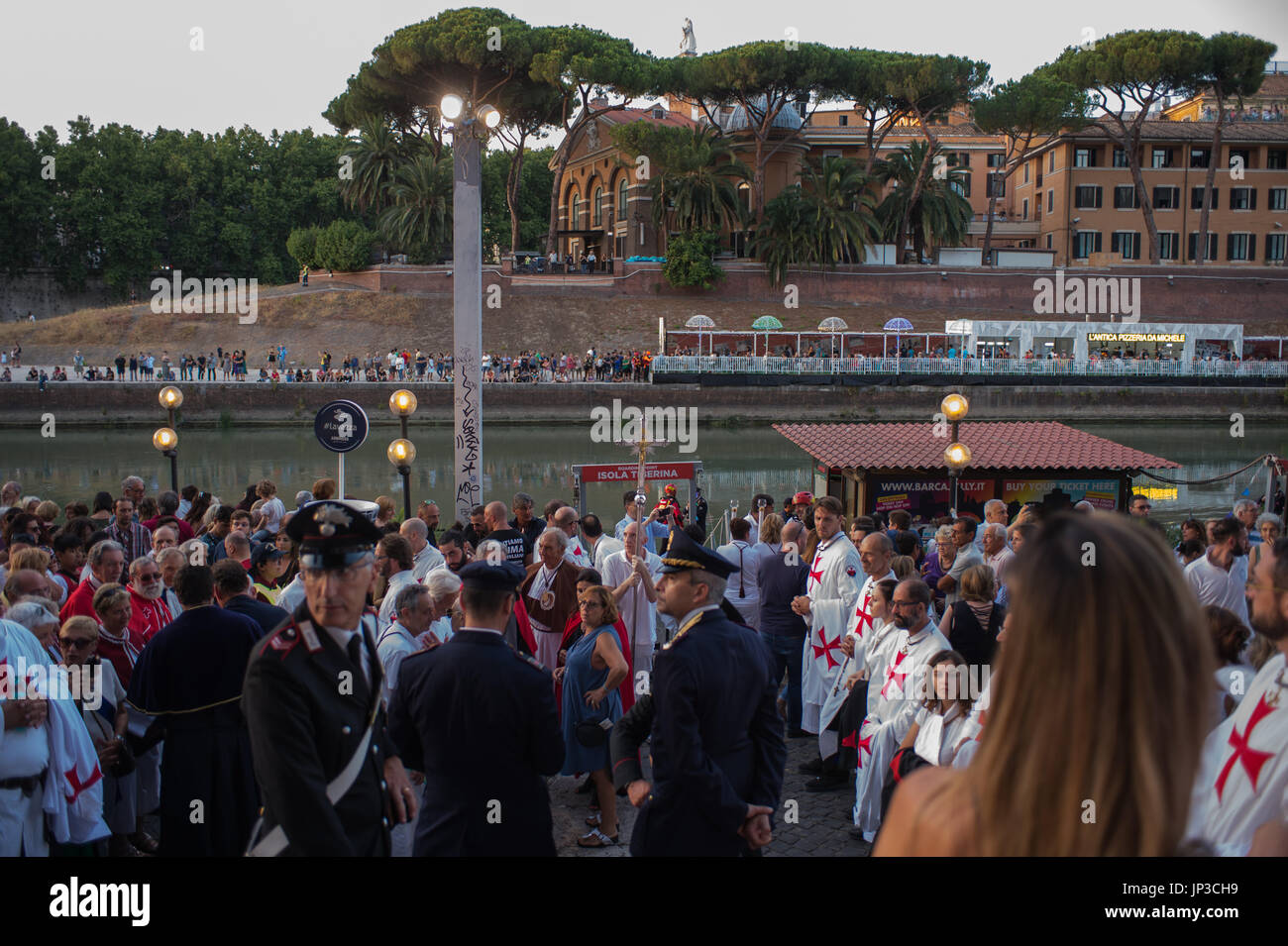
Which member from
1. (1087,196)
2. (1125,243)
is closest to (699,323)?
(1087,196)

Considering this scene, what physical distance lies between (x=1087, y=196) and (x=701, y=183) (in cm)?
2478

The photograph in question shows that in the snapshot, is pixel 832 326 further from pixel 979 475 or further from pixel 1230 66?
pixel 979 475

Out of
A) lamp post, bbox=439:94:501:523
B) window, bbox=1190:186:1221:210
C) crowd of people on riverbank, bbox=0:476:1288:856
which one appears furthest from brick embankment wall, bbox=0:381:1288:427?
crowd of people on riverbank, bbox=0:476:1288:856

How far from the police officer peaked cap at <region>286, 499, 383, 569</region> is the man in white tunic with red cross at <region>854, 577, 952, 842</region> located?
3.05 metres

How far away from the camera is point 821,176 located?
59.6 meters

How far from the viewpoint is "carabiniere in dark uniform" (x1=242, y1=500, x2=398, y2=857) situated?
2.88 metres

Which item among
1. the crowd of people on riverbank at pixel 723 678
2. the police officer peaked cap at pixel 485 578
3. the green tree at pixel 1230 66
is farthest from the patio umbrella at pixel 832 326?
the police officer peaked cap at pixel 485 578

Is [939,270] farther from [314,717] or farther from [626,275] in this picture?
[314,717]

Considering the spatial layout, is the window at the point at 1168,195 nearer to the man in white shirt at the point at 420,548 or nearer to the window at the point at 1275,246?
the window at the point at 1275,246

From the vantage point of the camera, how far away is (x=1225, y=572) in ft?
25.8

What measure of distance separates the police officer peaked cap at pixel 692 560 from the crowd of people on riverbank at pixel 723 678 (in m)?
0.01

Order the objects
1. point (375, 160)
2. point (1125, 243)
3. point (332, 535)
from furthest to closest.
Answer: point (1125, 243) → point (375, 160) → point (332, 535)

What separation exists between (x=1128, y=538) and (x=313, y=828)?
225 cm

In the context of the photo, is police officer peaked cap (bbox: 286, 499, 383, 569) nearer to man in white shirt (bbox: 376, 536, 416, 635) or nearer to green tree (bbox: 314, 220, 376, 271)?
man in white shirt (bbox: 376, 536, 416, 635)
